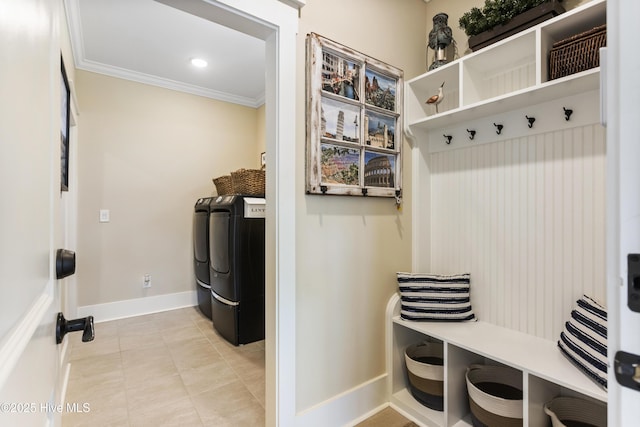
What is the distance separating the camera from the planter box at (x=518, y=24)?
139cm

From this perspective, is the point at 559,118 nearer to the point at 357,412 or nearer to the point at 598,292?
the point at 598,292

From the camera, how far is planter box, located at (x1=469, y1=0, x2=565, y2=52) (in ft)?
4.56

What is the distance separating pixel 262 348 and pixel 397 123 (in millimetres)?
2080

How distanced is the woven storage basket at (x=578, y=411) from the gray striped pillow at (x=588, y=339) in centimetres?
27

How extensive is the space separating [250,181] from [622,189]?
2.55m

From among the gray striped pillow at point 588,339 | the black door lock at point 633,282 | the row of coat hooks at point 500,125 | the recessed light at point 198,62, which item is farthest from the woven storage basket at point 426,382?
the recessed light at point 198,62

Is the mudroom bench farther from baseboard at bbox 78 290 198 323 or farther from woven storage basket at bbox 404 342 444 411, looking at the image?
baseboard at bbox 78 290 198 323

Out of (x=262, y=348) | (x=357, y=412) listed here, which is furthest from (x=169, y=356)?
(x=357, y=412)

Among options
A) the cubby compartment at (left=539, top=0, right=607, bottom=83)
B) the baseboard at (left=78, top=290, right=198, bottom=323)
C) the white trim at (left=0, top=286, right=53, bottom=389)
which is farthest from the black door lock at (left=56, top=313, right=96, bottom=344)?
the baseboard at (left=78, top=290, right=198, bottom=323)

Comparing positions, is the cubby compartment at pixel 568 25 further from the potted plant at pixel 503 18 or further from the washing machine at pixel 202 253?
→ the washing machine at pixel 202 253

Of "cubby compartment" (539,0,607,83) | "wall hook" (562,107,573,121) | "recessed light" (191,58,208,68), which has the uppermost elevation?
"recessed light" (191,58,208,68)

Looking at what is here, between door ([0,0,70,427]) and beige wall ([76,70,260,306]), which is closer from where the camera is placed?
door ([0,0,70,427])

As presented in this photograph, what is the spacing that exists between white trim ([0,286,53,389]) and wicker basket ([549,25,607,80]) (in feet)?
6.10

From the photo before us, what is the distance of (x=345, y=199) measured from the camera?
1645 millimetres
